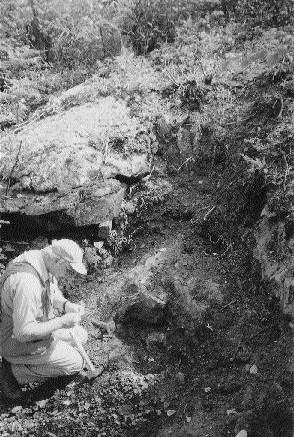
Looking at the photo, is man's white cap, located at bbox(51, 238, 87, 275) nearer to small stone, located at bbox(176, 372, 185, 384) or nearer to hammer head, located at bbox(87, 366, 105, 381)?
hammer head, located at bbox(87, 366, 105, 381)

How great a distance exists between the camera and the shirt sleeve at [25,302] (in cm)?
369

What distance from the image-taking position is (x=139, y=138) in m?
5.97

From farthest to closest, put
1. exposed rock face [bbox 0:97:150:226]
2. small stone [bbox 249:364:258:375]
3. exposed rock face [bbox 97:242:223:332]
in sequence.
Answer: exposed rock face [bbox 0:97:150:226], exposed rock face [bbox 97:242:223:332], small stone [bbox 249:364:258:375]

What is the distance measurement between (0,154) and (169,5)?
4.22m

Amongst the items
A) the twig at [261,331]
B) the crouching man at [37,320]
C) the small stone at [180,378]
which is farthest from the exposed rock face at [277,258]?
the crouching man at [37,320]

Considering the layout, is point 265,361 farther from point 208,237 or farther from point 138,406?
point 208,237

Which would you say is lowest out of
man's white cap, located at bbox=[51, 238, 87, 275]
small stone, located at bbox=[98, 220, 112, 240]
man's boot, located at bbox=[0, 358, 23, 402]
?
man's boot, located at bbox=[0, 358, 23, 402]

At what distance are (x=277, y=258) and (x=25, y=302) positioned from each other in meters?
2.58

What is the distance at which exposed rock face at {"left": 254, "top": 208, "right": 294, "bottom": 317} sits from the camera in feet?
13.2

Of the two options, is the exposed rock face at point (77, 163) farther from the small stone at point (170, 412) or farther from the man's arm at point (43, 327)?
the small stone at point (170, 412)

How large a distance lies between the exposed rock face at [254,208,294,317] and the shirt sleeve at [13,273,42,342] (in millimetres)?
2353

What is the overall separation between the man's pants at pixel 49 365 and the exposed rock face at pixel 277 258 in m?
2.23

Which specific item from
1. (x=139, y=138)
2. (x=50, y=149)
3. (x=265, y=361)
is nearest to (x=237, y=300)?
(x=265, y=361)

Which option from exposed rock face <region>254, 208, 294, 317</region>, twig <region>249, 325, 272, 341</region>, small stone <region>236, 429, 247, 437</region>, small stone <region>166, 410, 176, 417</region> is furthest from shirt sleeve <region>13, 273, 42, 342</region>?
exposed rock face <region>254, 208, 294, 317</region>
